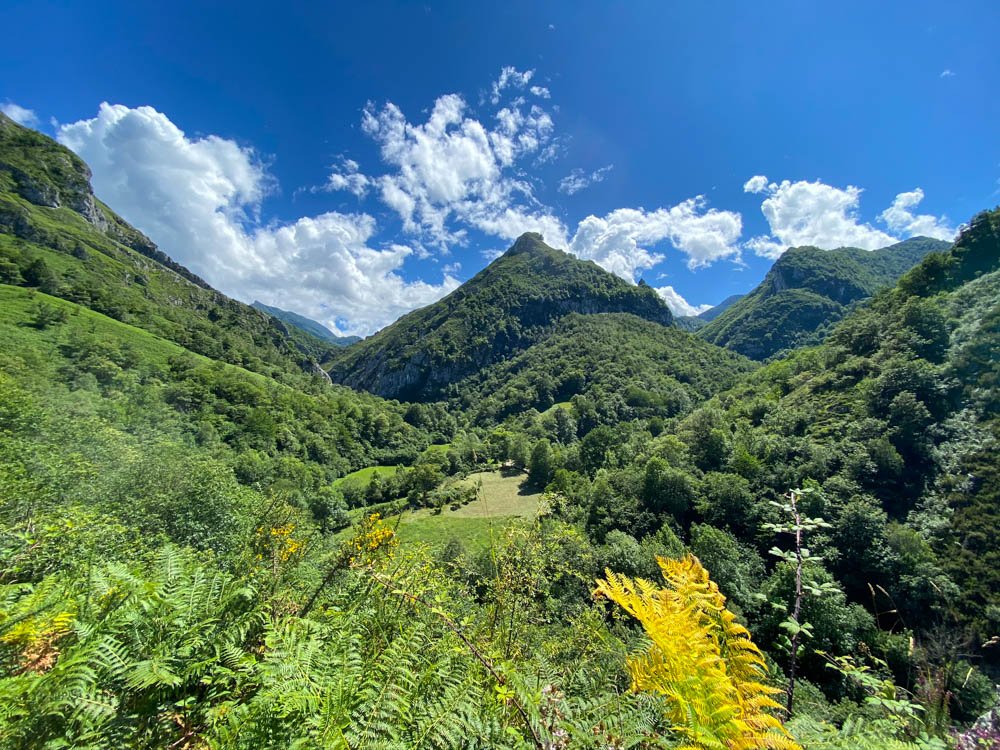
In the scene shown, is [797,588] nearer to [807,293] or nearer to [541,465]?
[541,465]

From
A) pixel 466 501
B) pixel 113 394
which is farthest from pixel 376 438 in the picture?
pixel 113 394

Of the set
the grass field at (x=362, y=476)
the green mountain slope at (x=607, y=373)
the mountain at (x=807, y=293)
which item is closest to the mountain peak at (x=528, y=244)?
the green mountain slope at (x=607, y=373)

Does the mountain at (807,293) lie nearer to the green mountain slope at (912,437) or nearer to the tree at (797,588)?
the green mountain slope at (912,437)

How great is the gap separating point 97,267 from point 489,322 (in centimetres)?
10877

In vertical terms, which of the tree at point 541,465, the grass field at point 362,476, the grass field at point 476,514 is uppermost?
the tree at point 541,465

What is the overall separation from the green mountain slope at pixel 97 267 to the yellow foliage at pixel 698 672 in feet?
283

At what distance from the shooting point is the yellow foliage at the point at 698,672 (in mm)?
1740

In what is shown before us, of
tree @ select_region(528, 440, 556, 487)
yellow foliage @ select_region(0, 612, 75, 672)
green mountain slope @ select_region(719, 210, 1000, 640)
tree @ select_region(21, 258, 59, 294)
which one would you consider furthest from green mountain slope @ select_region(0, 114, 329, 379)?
green mountain slope @ select_region(719, 210, 1000, 640)

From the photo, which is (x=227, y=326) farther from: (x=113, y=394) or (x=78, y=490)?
(x=78, y=490)

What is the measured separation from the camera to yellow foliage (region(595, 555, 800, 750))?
5.71ft

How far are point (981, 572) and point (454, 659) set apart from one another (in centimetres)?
3533

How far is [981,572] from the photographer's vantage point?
69.8 ft

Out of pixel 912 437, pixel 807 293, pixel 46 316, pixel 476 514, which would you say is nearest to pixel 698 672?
pixel 912 437

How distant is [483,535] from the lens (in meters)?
35.4
